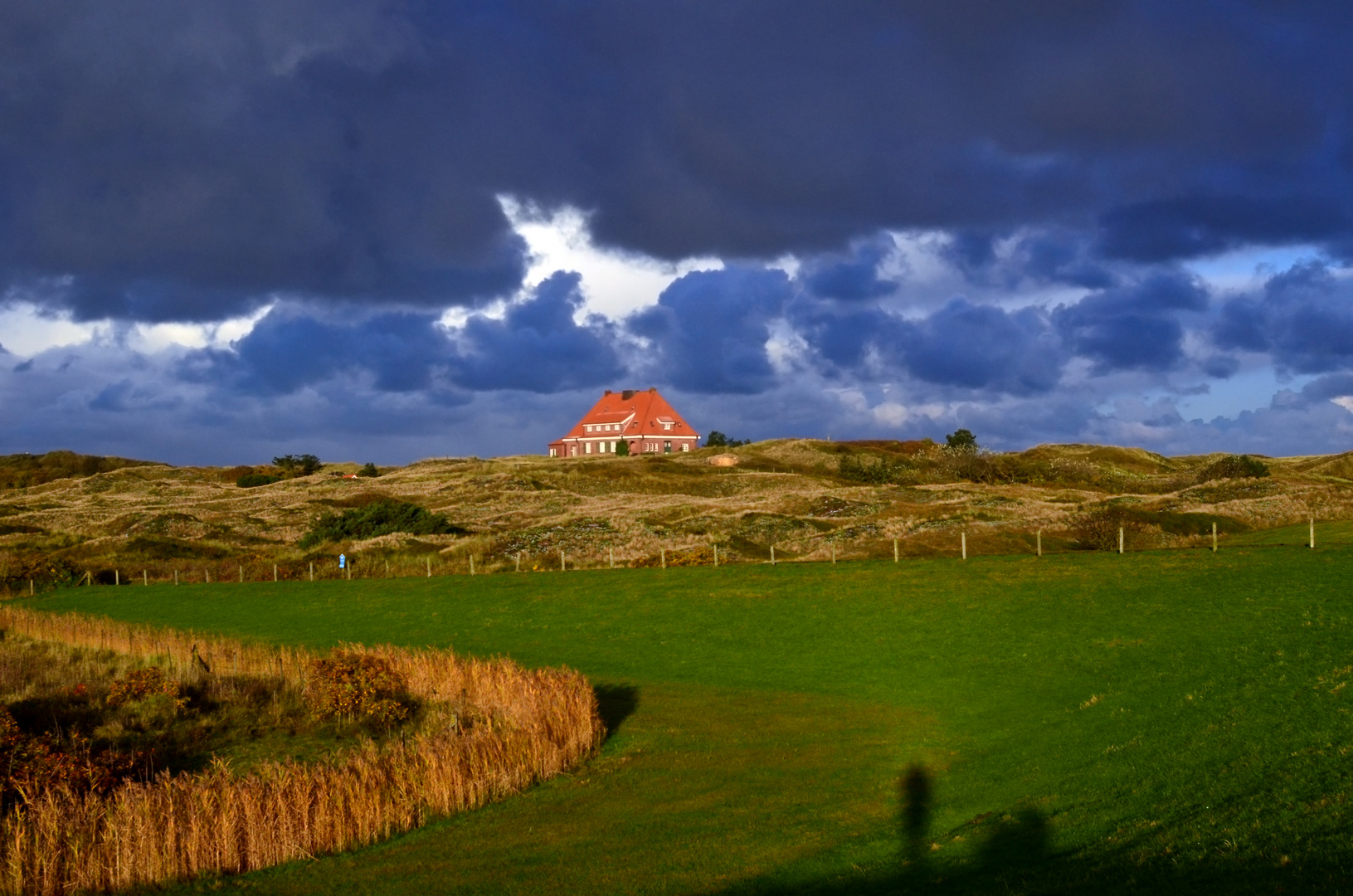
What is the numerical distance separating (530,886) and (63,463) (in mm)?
181680

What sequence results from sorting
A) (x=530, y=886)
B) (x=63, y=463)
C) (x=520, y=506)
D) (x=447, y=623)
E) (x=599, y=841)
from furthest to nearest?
(x=63, y=463) < (x=520, y=506) < (x=447, y=623) < (x=599, y=841) < (x=530, y=886)

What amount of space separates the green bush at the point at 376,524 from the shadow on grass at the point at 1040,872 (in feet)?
192

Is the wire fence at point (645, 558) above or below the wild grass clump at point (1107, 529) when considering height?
below

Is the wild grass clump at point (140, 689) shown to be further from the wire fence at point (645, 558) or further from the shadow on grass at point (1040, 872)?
the wire fence at point (645, 558)

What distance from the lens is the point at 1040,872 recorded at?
9680 mm

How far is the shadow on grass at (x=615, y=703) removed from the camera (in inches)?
781

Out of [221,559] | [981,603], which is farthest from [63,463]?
[981,603]

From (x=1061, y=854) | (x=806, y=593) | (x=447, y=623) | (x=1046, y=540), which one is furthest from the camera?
(x=1046, y=540)

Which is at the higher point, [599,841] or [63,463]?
[63,463]

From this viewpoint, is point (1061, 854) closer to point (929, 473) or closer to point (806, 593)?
point (806, 593)

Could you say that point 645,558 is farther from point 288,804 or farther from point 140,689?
point 288,804

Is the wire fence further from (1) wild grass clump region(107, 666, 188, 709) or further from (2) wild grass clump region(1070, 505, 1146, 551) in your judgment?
(1) wild grass clump region(107, 666, 188, 709)

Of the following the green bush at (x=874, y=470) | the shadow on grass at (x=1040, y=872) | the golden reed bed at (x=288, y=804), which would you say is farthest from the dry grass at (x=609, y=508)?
the shadow on grass at (x=1040, y=872)

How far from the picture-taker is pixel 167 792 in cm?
1328
